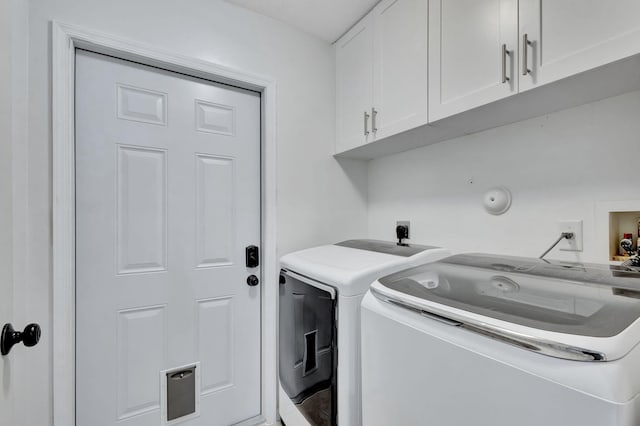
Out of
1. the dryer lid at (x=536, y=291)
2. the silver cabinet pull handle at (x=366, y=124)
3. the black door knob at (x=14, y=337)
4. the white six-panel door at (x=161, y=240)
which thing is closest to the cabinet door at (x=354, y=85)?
the silver cabinet pull handle at (x=366, y=124)

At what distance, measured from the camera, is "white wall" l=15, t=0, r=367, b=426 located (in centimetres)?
112

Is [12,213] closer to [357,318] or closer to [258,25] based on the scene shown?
[357,318]

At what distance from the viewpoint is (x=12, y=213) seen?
2.67 feet

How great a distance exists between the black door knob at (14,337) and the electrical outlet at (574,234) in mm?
1747

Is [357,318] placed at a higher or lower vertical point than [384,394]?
higher

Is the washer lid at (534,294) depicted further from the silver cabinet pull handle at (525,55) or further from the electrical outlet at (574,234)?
the silver cabinet pull handle at (525,55)

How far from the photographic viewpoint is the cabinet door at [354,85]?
1.59 meters

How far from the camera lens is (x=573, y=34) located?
837 millimetres

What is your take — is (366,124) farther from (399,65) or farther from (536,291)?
(536,291)

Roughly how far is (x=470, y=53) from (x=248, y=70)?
113cm

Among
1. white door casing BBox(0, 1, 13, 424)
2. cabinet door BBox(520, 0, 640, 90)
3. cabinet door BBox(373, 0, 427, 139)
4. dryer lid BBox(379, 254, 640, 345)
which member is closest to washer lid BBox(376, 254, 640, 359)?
dryer lid BBox(379, 254, 640, 345)

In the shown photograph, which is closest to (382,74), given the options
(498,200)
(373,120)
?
(373,120)

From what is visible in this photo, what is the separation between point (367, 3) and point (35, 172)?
1.74 metres

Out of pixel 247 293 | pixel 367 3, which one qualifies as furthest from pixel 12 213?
pixel 367 3
